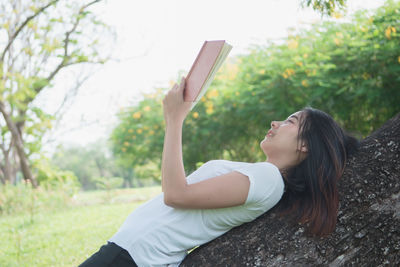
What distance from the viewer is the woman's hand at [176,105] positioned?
157 cm

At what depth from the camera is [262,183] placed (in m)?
1.63

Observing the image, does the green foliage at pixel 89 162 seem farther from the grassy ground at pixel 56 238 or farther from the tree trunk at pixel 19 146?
the grassy ground at pixel 56 238

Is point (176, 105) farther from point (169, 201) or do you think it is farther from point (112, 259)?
point (112, 259)

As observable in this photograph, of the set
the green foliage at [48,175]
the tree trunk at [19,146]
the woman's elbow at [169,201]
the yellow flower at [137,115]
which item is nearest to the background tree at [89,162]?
the green foliage at [48,175]

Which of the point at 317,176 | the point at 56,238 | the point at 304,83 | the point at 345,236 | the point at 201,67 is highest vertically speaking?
the point at 201,67

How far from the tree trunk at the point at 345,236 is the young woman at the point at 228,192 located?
53 mm

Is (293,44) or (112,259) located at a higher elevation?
(293,44)

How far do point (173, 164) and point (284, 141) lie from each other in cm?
55

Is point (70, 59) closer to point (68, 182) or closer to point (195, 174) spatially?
point (68, 182)

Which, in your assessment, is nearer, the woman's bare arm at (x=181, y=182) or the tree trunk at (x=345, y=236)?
the woman's bare arm at (x=181, y=182)

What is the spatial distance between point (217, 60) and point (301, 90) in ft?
20.2

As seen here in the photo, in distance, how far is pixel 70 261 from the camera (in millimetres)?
4145

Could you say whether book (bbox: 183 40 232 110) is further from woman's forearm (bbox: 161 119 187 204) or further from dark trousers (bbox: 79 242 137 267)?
dark trousers (bbox: 79 242 137 267)

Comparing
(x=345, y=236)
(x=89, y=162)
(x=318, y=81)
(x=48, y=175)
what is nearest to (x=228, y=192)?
(x=345, y=236)
